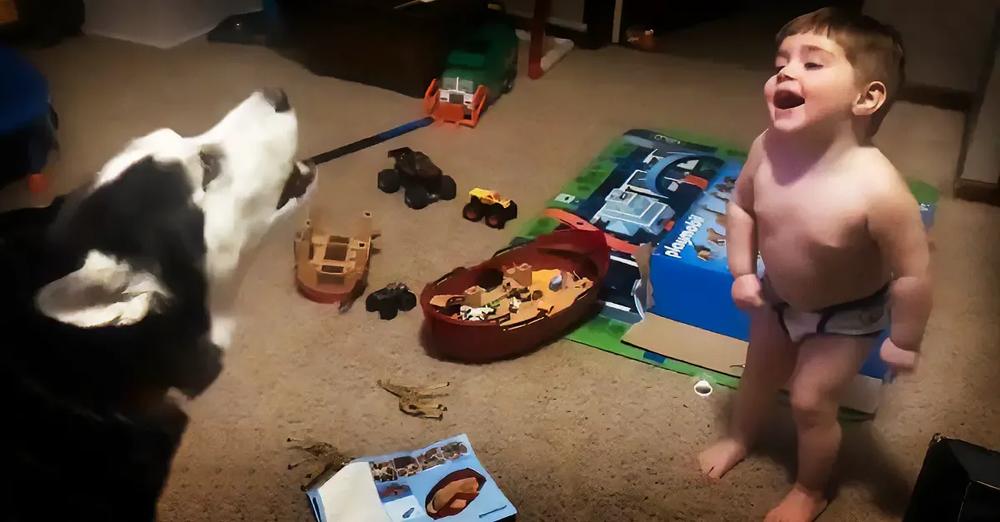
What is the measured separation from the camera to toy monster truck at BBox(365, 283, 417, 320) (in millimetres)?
1392

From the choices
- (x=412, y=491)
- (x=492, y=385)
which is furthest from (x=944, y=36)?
(x=412, y=491)

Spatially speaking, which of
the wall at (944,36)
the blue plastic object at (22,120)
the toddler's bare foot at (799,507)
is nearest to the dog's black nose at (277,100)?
the blue plastic object at (22,120)

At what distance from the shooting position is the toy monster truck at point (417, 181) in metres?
1.65

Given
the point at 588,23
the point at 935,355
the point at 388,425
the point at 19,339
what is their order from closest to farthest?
the point at 19,339
the point at 388,425
the point at 935,355
the point at 588,23

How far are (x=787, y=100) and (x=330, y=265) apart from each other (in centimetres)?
78

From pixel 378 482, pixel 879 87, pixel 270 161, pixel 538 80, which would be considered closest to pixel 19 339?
pixel 270 161

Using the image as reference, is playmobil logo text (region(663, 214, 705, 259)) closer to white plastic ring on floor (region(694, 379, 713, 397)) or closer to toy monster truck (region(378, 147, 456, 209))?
white plastic ring on floor (region(694, 379, 713, 397))

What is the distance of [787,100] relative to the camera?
90cm

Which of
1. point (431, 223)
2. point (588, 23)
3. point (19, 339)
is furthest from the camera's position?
point (588, 23)

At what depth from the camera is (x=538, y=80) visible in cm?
217

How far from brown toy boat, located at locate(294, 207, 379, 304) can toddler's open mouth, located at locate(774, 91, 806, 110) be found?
0.74 metres

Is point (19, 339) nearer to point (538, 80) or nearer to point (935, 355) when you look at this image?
point (935, 355)

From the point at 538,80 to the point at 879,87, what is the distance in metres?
1.34

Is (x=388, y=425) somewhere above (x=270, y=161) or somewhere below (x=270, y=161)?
below
